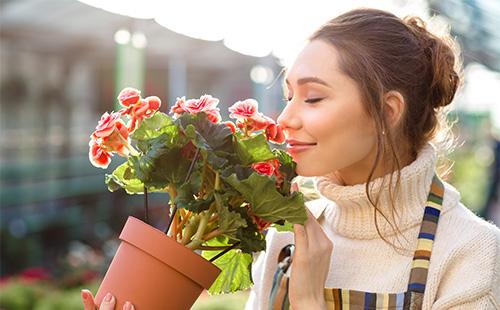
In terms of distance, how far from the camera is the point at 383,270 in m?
1.89

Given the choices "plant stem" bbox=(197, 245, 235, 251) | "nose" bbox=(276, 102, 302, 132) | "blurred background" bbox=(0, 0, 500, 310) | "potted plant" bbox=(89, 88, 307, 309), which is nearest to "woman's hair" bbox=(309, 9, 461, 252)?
"nose" bbox=(276, 102, 302, 132)

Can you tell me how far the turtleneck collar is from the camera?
6.25ft

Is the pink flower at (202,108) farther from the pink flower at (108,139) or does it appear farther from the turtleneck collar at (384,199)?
the turtleneck collar at (384,199)

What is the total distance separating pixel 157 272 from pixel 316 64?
59cm

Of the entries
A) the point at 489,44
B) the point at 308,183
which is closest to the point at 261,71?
the point at 489,44

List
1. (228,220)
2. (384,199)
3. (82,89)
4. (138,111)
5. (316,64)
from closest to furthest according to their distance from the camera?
(228,220), (138,111), (316,64), (384,199), (82,89)

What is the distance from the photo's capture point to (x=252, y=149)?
1.65 m

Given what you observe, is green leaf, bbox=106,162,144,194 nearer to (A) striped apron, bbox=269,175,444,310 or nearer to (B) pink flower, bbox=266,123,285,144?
(B) pink flower, bbox=266,123,285,144

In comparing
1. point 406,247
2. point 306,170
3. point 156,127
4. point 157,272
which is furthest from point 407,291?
point 156,127

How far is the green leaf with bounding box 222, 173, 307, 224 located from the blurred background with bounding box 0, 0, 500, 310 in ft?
15.4

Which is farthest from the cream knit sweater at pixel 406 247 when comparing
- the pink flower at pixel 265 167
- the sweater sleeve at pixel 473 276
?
the pink flower at pixel 265 167

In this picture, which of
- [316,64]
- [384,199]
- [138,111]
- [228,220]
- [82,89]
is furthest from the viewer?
[82,89]

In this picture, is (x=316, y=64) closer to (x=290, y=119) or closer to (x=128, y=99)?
(x=290, y=119)

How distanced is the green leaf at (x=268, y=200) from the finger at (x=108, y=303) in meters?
0.35
